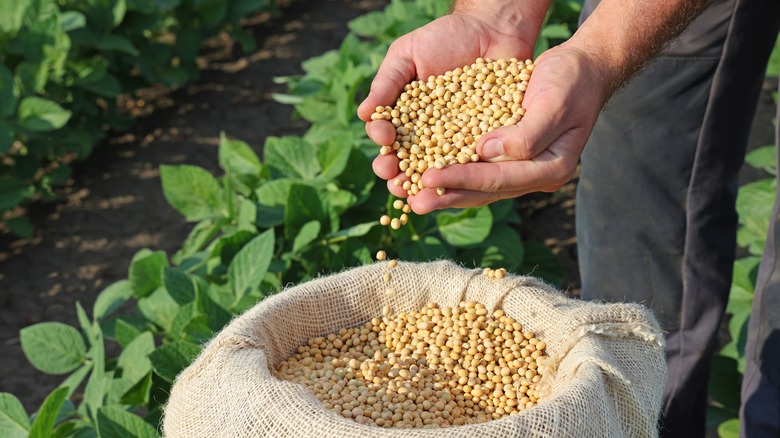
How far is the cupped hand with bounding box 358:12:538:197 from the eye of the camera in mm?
2049

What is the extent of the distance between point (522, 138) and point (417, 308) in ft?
1.50

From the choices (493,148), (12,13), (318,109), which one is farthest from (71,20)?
(493,148)

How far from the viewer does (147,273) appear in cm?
267

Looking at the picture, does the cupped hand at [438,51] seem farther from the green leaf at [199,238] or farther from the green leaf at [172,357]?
the green leaf at [199,238]

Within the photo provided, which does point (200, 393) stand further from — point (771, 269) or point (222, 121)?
point (222, 121)

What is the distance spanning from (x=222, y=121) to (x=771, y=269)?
3.43m

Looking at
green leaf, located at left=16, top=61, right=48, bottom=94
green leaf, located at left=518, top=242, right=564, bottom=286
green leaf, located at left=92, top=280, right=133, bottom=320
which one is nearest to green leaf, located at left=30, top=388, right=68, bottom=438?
green leaf, located at left=92, top=280, right=133, bottom=320

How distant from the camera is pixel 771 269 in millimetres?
2180

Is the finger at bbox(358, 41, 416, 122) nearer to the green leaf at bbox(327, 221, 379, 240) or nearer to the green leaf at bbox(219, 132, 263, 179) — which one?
the green leaf at bbox(327, 221, 379, 240)

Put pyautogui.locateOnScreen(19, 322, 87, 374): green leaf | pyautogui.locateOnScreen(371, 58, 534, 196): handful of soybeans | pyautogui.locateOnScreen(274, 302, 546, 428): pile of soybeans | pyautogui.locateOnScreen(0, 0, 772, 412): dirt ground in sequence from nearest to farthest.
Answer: pyautogui.locateOnScreen(274, 302, 546, 428): pile of soybeans, pyautogui.locateOnScreen(371, 58, 534, 196): handful of soybeans, pyautogui.locateOnScreen(19, 322, 87, 374): green leaf, pyautogui.locateOnScreen(0, 0, 772, 412): dirt ground

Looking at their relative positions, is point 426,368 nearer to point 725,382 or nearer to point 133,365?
point 133,365

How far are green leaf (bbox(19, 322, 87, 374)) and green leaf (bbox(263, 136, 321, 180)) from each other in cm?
83

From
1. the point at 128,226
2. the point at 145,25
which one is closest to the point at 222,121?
the point at 145,25

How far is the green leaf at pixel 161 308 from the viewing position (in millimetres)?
2545
